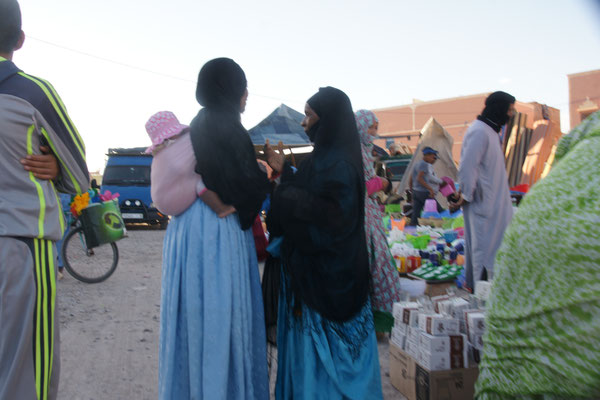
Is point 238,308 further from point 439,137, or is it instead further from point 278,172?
point 439,137

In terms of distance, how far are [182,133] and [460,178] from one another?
2.60 m

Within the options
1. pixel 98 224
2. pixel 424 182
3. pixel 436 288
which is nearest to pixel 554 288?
pixel 436 288

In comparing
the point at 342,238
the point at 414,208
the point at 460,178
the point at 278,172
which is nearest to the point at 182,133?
the point at 278,172

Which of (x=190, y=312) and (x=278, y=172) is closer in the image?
(x=190, y=312)

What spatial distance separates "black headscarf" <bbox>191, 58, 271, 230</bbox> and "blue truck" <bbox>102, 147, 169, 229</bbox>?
10.7 meters

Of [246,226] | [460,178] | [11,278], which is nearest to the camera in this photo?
[11,278]

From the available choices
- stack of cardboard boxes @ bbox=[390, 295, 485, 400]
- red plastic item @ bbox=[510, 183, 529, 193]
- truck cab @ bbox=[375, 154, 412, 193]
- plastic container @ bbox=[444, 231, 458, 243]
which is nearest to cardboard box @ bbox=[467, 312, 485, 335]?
stack of cardboard boxes @ bbox=[390, 295, 485, 400]

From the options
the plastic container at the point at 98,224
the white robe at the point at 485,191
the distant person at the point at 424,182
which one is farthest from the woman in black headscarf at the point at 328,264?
the distant person at the point at 424,182

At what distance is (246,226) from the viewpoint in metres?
2.12

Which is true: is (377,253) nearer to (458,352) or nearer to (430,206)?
(458,352)

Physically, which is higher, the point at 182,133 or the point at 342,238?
the point at 182,133

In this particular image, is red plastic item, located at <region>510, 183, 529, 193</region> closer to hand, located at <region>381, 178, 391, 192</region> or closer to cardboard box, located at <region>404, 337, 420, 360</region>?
hand, located at <region>381, 178, 391, 192</region>

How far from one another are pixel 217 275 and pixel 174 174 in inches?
19.7

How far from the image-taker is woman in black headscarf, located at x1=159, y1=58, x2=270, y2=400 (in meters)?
1.95
